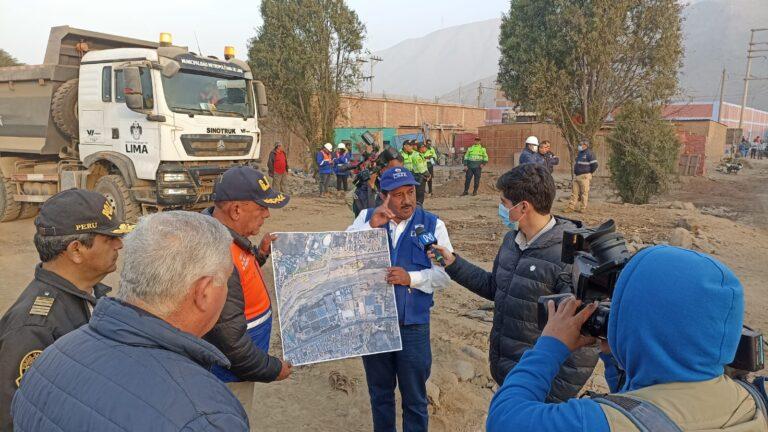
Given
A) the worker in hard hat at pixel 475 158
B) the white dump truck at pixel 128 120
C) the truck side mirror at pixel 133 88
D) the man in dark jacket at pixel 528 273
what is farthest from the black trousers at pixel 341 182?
the man in dark jacket at pixel 528 273

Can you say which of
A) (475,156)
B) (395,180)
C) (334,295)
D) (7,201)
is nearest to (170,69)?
(7,201)

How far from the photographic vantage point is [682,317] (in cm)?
110

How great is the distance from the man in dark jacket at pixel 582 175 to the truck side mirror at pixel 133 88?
957 cm

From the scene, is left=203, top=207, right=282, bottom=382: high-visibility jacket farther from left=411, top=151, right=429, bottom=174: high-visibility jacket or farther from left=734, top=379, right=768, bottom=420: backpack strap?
left=411, top=151, right=429, bottom=174: high-visibility jacket

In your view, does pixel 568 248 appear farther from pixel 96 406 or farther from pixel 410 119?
pixel 410 119

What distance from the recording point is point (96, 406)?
1072 millimetres

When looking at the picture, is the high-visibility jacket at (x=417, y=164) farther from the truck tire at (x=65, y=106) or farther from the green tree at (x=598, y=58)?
the truck tire at (x=65, y=106)

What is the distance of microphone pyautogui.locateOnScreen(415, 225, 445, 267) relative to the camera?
2771 millimetres

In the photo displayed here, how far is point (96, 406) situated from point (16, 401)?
0.35 m

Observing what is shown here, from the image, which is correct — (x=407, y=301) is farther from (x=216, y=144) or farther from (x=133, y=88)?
(x=216, y=144)

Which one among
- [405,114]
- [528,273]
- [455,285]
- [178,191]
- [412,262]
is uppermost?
[405,114]

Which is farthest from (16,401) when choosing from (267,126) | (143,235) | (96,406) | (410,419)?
(267,126)

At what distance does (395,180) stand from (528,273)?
1.00 meters

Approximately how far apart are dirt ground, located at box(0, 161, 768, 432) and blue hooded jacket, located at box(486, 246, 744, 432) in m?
2.63
